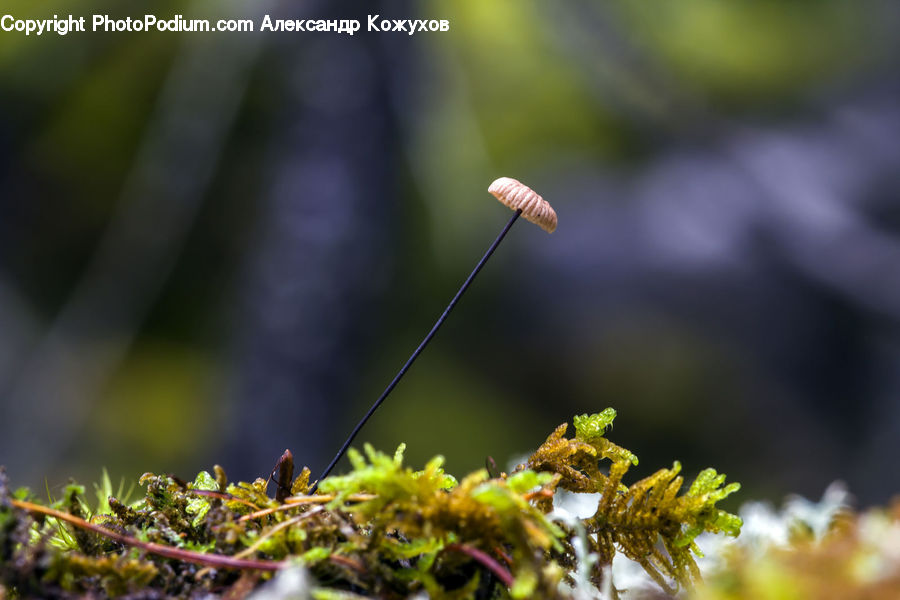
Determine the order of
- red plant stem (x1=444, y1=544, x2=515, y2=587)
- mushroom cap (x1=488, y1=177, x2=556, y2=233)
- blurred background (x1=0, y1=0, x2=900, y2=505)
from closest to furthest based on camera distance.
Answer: red plant stem (x1=444, y1=544, x2=515, y2=587) → mushroom cap (x1=488, y1=177, x2=556, y2=233) → blurred background (x1=0, y1=0, x2=900, y2=505)

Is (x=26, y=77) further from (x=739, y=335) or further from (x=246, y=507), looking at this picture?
(x=739, y=335)

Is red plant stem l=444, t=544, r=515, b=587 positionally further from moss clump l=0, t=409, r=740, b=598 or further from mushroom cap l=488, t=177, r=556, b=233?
mushroom cap l=488, t=177, r=556, b=233

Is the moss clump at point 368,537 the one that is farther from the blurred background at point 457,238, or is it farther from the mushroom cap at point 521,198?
the blurred background at point 457,238

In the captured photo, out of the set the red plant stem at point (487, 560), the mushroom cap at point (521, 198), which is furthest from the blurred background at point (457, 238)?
the red plant stem at point (487, 560)

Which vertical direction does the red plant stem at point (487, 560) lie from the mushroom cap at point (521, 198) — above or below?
below

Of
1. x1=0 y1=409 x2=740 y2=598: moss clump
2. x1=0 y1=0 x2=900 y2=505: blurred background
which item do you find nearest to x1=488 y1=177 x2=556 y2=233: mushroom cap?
x1=0 y1=409 x2=740 y2=598: moss clump

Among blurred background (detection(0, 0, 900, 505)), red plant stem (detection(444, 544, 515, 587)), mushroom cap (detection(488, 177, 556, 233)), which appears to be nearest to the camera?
red plant stem (detection(444, 544, 515, 587))

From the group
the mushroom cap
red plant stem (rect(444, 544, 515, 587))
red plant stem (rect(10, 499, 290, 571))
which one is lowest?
red plant stem (rect(10, 499, 290, 571))

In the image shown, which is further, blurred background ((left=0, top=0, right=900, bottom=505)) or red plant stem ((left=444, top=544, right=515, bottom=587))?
blurred background ((left=0, top=0, right=900, bottom=505))
